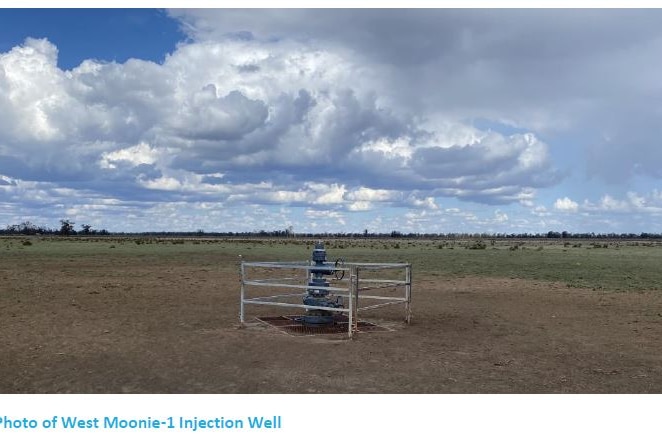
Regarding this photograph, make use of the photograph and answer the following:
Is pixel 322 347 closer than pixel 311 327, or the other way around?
pixel 322 347

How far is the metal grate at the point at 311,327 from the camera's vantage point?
11.8 meters

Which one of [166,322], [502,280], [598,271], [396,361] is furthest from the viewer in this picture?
[598,271]

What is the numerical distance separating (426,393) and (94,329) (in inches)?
282

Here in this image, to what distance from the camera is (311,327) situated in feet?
40.1

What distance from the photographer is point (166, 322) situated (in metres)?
12.8

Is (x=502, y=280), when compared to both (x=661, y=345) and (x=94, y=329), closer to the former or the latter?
(x=661, y=345)

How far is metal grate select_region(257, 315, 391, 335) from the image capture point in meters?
11.8

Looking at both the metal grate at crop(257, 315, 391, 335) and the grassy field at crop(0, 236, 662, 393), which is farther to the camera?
the metal grate at crop(257, 315, 391, 335)

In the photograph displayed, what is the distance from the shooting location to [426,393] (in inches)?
298

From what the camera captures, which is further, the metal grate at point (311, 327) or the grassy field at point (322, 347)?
the metal grate at point (311, 327)

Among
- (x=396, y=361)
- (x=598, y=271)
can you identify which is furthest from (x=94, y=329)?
(x=598, y=271)

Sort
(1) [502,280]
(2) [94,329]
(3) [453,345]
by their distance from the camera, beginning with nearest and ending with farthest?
(3) [453,345]
(2) [94,329]
(1) [502,280]

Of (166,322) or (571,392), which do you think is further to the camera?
(166,322)

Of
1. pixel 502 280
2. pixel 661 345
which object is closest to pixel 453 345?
pixel 661 345
